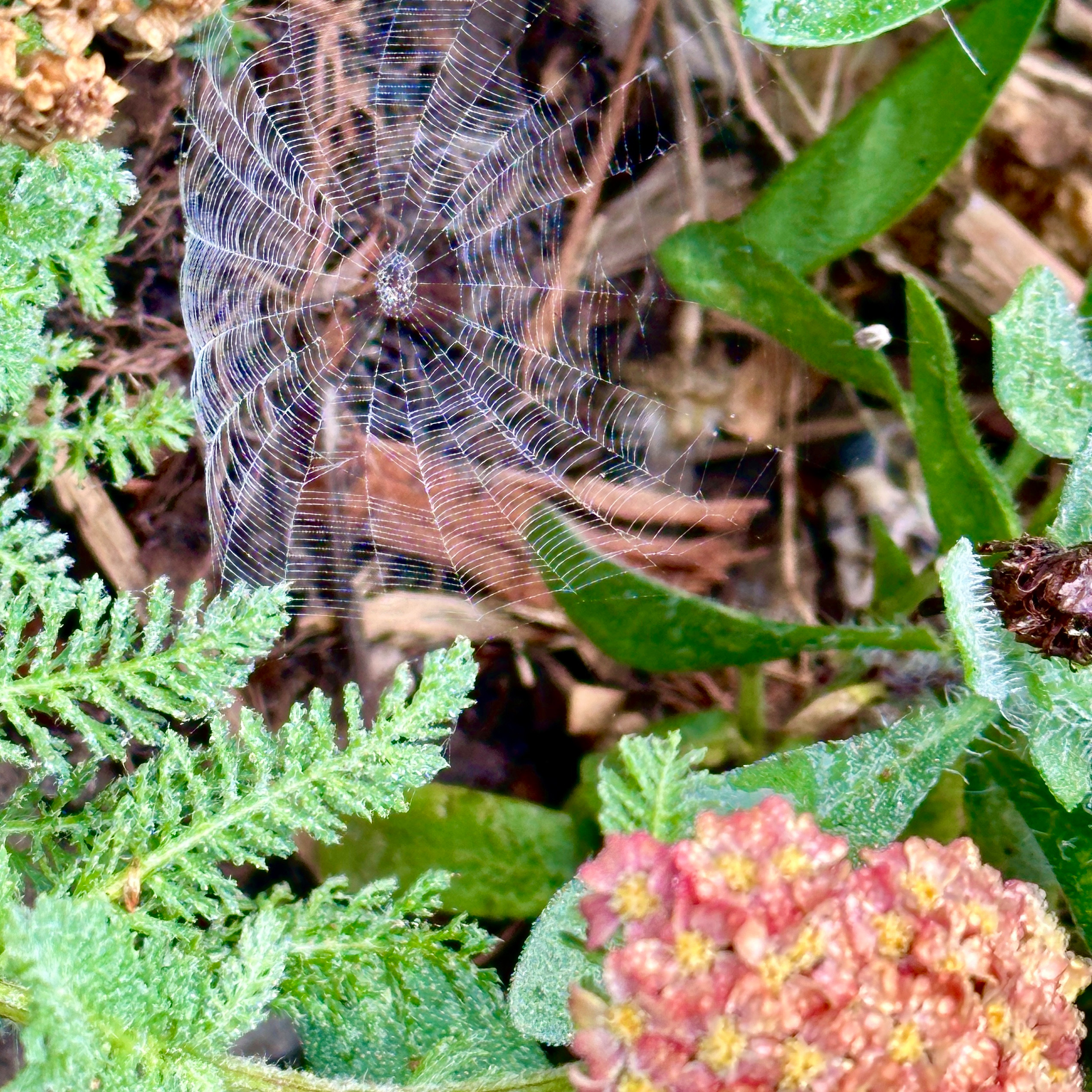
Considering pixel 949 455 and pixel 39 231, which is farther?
pixel 949 455

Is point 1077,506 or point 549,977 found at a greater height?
point 1077,506

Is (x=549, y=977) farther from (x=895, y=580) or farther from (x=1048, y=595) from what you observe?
(x=895, y=580)

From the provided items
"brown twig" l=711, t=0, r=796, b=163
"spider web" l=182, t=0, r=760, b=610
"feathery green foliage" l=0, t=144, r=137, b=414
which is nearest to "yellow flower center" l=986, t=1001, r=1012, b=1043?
"spider web" l=182, t=0, r=760, b=610

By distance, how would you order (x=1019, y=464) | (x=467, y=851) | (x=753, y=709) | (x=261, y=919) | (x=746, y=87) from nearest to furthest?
(x=261, y=919), (x=467, y=851), (x=1019, y=464), (x=753, y=709), (x=746, y=87)

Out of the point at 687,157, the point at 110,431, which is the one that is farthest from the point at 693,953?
the point at 687,157

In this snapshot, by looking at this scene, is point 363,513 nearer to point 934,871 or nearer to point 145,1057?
point 145,1057

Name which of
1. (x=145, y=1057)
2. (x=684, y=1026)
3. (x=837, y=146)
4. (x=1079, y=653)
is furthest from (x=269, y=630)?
(x=837, y=146)

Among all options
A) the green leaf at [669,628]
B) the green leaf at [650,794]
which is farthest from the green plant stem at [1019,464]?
the green leaf at [650,794]

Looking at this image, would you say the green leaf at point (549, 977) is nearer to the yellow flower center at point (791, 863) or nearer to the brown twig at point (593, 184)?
the yellow flower center at point (791, 863)
